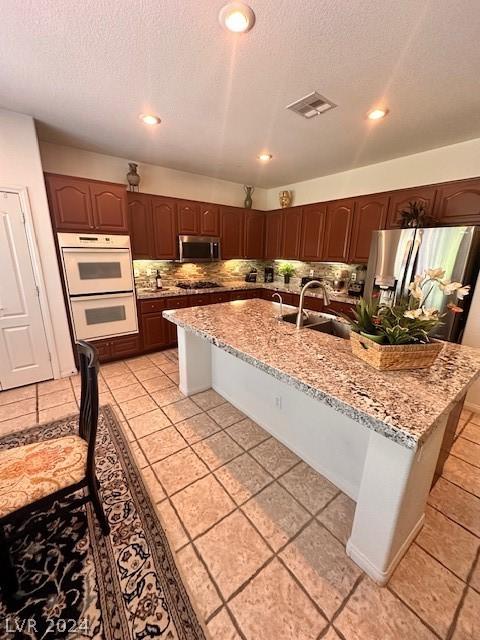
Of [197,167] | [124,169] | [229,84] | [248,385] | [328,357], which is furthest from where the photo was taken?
[197,167]

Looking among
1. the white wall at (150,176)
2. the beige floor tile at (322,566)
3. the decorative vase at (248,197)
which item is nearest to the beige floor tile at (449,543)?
the beige floor tile at (322,566)

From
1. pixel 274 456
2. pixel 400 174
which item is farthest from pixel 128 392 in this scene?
pixel 400 174

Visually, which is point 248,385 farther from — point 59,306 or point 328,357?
point 59,306

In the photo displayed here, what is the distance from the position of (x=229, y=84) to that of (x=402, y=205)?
242 cm

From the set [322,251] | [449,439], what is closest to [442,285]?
[449,439]

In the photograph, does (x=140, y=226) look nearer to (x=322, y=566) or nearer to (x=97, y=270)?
(x=97, y=270)

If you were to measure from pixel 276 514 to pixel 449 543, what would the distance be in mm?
935

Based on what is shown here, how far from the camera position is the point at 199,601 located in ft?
3.68

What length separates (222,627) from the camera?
1041 mm

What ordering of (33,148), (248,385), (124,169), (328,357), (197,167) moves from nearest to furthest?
(328,357) < (248,385) < (33,148) < (124,169) < (197,167)

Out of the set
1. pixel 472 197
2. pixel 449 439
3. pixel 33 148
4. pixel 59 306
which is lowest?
pixel 449 439

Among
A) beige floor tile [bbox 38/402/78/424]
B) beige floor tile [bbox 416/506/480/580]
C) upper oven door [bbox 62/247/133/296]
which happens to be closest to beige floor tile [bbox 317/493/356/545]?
beige floor tile [bbox 416/506/480/580]

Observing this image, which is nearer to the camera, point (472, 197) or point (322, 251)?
point (472, 197)

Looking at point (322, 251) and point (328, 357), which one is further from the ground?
point (322, 251)
